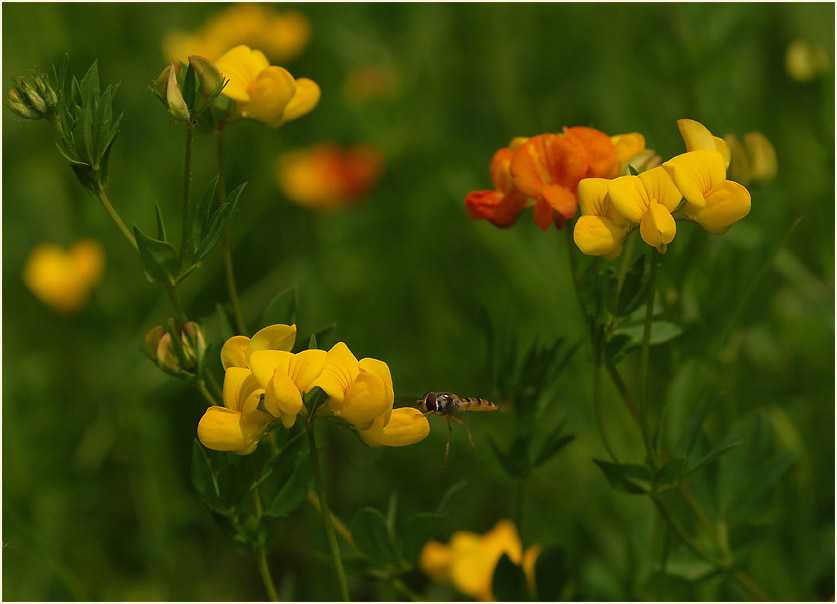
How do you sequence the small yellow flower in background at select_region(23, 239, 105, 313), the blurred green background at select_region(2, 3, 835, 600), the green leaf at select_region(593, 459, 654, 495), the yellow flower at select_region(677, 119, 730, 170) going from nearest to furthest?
the yellow flower at select_region(677, 119, 730, 170), the green leaf at select_region(593, 459, 654, 495), the blurred green background at select_region(2, 3, 835, 600), the small yellow flower in background at select_region(23, 239, 105, 313)

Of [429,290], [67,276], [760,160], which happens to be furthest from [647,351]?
[67,276]

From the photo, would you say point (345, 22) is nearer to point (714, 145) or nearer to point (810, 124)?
point (810, 124)

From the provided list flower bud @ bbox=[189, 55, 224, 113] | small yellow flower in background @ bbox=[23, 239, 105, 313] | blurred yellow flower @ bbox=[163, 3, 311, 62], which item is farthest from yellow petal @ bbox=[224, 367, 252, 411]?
blurred yellow flower @ bbox=[163, 3, 311, 62]

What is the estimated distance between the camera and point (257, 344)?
131 cm

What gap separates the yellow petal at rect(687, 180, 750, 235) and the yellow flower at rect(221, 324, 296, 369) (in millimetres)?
615

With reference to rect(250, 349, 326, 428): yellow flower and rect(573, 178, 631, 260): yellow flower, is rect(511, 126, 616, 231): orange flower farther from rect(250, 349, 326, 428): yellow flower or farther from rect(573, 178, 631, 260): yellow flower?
rect(250, 349, 326, 428): yellow flower

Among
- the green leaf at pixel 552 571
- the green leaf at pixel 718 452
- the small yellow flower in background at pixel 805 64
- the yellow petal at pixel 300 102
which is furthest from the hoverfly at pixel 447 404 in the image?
the small yellow flower in background at pixel 805 64

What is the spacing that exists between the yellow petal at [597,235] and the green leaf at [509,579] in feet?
2.28

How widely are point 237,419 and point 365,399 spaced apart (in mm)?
190

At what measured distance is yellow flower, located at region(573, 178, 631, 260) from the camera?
52.8 inches

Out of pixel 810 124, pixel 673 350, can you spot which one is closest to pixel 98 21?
pixel 810 124

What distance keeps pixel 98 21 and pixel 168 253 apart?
3268 mm

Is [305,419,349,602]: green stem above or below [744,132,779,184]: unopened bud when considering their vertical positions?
below

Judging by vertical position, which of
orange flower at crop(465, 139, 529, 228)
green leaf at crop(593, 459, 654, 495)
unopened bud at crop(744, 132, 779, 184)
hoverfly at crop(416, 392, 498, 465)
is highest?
orange flower at crop(465, 139, 529, 228)
